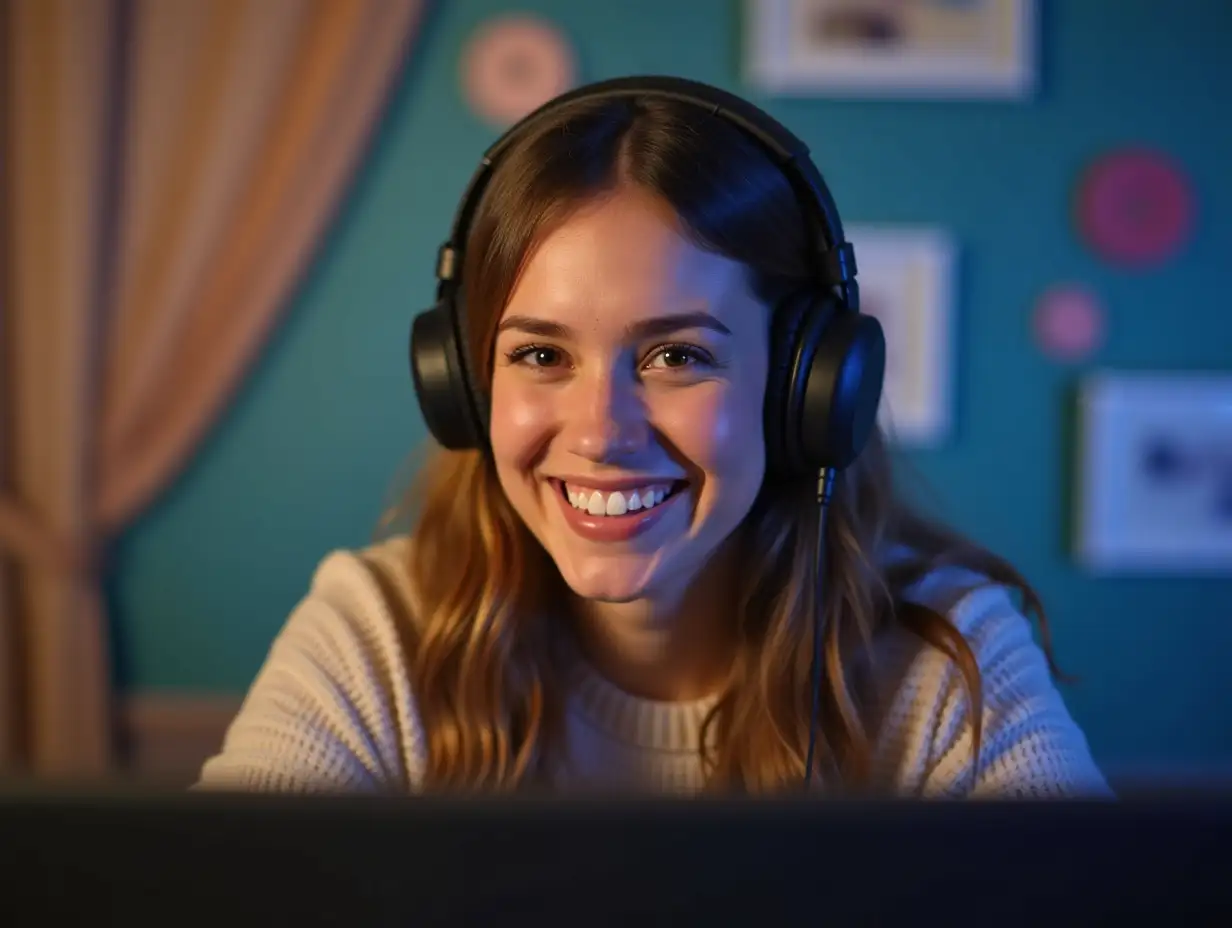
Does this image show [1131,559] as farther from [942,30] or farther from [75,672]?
[75,672]

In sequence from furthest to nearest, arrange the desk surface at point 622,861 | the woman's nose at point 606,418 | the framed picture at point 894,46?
the framed picture at point 894,46
the woman's nose at point 606,418
the desk surface at point 622,861

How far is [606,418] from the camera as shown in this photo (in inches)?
33.0

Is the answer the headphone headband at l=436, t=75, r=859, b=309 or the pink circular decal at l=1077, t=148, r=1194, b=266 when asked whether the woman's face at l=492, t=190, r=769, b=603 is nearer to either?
the headphone headband at l=436, t=75, r=859, b=309

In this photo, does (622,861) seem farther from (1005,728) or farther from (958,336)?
(958,336)

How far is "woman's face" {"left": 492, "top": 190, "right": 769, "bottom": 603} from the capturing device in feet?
2.77

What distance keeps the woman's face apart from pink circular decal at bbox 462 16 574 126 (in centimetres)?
127

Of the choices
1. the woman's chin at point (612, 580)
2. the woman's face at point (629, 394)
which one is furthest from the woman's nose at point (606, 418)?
the woman's chin at point (612, 580)

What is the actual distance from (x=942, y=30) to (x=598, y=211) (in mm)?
1446

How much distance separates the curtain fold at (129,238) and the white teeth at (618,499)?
1.36 metres

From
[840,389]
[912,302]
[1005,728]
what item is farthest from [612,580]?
[912,302]

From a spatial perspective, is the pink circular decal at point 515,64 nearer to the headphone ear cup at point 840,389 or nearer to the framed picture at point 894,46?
the framed picture at point 894,46

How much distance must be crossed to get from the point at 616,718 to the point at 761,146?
568 millimetres

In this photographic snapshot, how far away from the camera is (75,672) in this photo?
2.06m

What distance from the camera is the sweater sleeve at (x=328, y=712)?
889 mm
